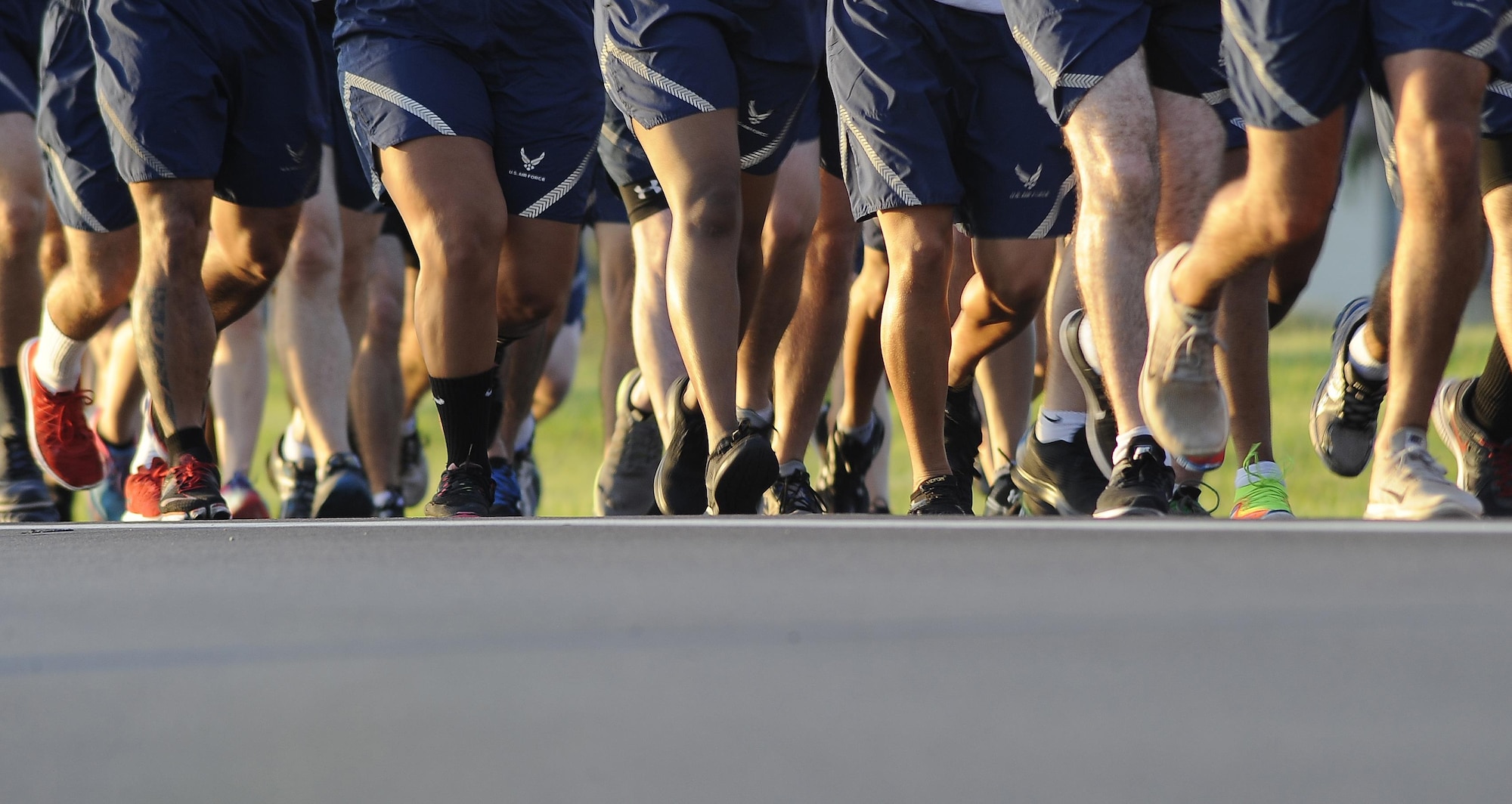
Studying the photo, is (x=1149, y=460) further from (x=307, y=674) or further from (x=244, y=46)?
(x=244, y=46)

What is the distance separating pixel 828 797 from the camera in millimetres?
1945

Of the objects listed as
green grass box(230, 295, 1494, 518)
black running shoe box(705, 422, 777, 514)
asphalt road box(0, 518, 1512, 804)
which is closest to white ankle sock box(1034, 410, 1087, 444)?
green grass box(230, 295, 1494, 518)

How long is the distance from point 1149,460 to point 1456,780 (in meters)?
1.86

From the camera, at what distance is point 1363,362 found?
4.16 metres

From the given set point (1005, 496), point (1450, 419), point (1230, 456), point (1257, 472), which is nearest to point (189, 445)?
point (1005, 496)

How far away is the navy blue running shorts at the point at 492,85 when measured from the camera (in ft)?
14.2

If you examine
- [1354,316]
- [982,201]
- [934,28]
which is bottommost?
[1354,316]

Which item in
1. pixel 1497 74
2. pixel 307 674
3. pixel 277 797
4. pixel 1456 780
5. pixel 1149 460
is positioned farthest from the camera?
pixel 1149 460

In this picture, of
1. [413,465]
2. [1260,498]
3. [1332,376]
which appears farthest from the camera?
[413,465]

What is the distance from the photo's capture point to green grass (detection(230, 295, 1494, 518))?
25.5 ft

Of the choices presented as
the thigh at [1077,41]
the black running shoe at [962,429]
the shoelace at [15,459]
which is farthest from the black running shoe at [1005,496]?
the shoelace at [15,459]

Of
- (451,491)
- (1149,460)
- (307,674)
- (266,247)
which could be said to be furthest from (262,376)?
(307,674)

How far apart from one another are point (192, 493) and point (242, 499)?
4.41ft

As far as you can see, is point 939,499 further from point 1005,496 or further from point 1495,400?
point 1495,400
